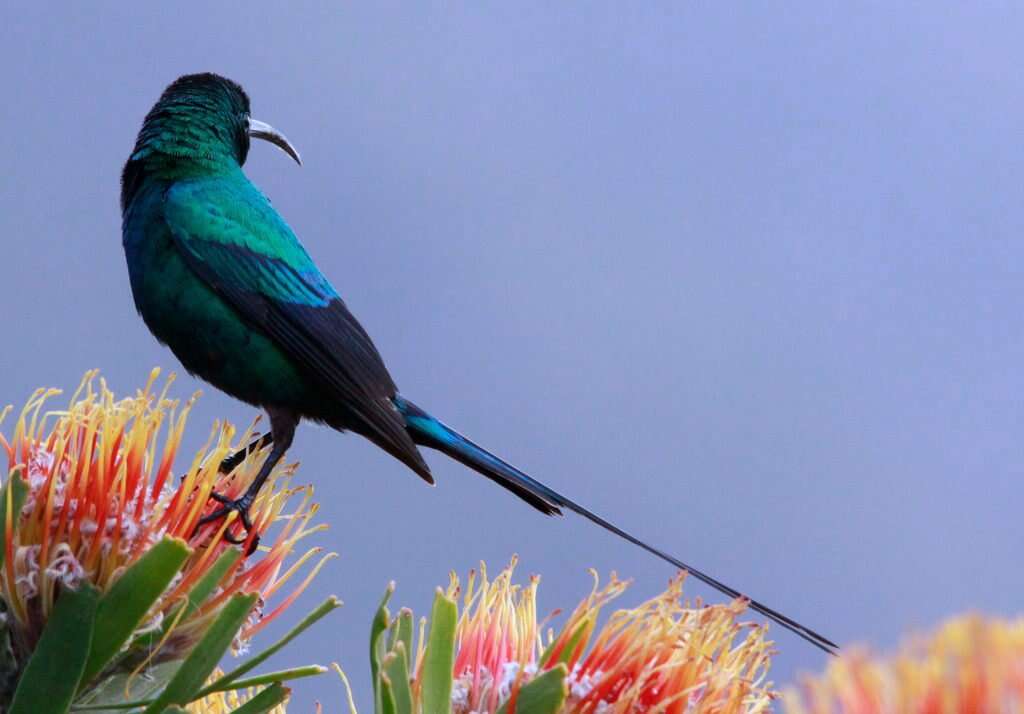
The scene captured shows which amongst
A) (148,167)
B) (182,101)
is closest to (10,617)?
(148,167)

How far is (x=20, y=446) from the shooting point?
2201 millimetres

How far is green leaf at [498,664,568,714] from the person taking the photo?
181 centimetres


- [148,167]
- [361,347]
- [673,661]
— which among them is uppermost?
[148,167]

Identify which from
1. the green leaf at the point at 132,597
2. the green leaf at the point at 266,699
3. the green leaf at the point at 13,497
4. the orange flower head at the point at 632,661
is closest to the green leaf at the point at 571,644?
the orange flower head at the point at 632,661

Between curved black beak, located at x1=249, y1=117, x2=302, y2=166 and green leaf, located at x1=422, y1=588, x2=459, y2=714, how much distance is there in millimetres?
3231

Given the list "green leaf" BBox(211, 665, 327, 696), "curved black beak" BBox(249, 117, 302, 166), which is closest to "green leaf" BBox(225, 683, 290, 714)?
"green leaf" BBox(211, 665, 327, 696)

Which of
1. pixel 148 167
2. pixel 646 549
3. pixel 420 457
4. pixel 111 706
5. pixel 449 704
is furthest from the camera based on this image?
pixel 148 167

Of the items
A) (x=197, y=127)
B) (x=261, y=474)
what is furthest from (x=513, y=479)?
(x=197, y=127)

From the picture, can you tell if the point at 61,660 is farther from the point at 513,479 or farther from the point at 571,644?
the point at 513,479

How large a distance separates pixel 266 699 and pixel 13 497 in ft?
1.77

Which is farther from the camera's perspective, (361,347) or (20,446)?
(361,347)

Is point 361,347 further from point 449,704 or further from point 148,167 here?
point 449,704

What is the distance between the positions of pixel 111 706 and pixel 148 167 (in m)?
2.44

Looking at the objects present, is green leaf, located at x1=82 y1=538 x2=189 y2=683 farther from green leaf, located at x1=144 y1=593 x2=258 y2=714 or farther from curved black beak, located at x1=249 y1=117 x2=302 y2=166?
curved black beak, located at x1=249 y1=117 x2=302 y2=166
